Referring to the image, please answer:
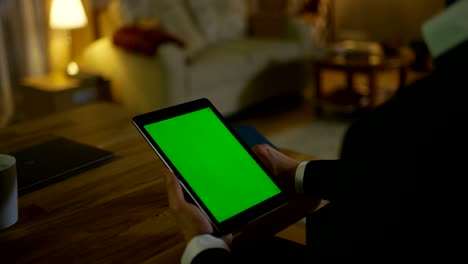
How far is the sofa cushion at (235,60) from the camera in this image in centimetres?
333

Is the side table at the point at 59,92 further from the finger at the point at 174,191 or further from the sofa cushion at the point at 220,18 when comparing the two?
the finger at the point at 174,191

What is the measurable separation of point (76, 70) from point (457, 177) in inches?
125

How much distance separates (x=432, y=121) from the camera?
647 millimetres

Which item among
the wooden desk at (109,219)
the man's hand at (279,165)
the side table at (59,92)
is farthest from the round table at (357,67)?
the man's hand at (279,165)

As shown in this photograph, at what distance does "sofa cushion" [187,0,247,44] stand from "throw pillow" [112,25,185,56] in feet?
1.91

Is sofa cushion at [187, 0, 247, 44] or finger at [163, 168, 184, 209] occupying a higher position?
finger at [163, 168, 184, 209]

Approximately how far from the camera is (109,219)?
107cm

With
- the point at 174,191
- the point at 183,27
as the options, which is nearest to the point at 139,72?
the point at 183,27

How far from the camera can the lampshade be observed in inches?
128

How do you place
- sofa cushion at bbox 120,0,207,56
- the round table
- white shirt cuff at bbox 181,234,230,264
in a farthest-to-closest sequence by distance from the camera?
sofa cushion at bbox 120,0,207,56 < the round table < white shirt cuff at bbox 181,234,230,264

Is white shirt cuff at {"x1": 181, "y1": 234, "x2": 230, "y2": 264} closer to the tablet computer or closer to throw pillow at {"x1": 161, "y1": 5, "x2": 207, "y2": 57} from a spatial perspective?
the tablet computer

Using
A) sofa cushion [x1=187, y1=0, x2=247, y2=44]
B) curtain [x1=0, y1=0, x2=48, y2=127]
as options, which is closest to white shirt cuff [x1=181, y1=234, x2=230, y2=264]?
curtain [x1=0, y1=0, x2=48, y2=127]

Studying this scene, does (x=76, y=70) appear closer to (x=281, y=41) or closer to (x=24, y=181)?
(x=281, y=41)

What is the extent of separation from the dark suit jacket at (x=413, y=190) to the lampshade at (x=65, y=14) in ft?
9.23
